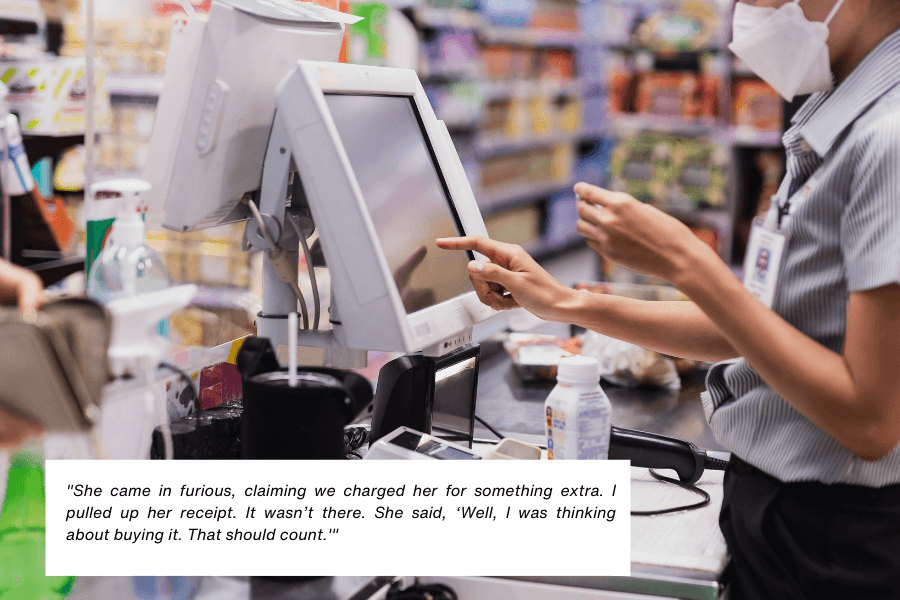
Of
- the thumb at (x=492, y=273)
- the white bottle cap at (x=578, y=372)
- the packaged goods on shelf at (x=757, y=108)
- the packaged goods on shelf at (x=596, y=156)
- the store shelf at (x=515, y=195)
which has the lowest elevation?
the store shelf at (x=515, y=195)

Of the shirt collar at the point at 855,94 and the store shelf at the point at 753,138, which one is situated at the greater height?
the shirt collar at the point at 855,94

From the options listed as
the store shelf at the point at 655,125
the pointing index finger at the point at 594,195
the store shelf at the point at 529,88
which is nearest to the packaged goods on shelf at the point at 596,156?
the store shelf at the point at 529,88

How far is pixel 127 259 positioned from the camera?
40.4 inches

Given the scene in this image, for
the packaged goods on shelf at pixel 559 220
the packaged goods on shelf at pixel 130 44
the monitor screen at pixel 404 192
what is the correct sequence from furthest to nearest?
the packaged goods on shelf at pixel 559 220
the packaged goods on shelf at pixel 130 44
the monitor screen at pixel 404 192

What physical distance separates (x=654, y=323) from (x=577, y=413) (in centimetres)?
29

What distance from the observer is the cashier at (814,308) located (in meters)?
1.01

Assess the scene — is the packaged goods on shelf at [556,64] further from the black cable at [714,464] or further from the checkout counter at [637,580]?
the checkout counter at [637,580]

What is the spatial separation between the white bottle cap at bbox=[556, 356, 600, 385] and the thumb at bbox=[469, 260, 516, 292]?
0.73 feet

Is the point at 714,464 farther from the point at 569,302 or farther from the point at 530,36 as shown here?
the point at 530,36

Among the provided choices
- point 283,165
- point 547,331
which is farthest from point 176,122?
point 547,331

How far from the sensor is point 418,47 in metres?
5.82

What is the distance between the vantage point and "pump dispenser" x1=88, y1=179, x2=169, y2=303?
3.36ft

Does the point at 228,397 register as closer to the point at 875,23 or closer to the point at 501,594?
the point at 501,594

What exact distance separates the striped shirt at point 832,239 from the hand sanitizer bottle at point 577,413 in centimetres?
19
